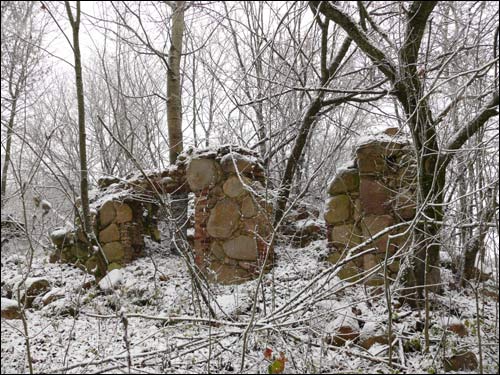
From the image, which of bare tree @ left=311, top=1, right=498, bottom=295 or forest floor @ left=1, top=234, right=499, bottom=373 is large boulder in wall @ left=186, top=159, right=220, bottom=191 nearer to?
forest floor @ left=1, top=234, right=499, bottom=373

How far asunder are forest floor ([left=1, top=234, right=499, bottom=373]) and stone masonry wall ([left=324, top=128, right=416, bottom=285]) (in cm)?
58

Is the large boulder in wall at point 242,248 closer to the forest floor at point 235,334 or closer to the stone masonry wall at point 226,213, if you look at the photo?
the stone masonry wall at point 226,213

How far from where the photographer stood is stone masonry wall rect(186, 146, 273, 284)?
5.40 m

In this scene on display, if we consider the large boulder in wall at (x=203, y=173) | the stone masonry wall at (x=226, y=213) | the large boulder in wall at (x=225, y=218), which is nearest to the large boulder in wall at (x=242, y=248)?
the stone masonry wall at (x=226, y=213)

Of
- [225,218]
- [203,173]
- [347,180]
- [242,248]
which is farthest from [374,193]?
[203,173]

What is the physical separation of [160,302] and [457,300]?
3148 mm

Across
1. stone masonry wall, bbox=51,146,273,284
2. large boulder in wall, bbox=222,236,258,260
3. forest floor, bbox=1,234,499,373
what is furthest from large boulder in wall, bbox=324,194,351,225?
large boulder in wall, bbox=222,236,258,260

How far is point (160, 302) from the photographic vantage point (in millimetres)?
4453

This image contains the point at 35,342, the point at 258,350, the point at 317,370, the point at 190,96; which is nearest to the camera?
the point at 317,370

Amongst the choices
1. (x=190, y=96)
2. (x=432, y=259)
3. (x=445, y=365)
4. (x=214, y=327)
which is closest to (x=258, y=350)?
(x=214, y=327)

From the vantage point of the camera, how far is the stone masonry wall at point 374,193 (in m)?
4.61

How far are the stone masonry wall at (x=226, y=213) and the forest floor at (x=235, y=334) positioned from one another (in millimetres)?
607

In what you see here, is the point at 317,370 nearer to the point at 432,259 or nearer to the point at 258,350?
the point at 258,350

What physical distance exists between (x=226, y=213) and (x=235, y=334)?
2691 millimetres
